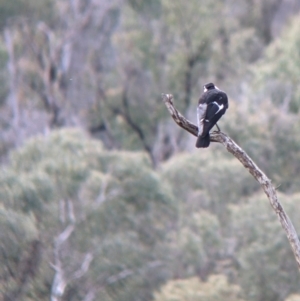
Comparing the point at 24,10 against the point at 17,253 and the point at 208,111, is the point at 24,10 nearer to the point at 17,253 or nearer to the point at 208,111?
the point at 17,253

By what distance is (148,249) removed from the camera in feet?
60.5

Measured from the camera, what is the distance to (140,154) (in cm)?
1958

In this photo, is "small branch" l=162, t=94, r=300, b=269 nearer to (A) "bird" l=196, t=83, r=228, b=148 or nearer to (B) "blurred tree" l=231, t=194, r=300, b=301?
(A) "bird" l=196, t=83, r=228, b=148

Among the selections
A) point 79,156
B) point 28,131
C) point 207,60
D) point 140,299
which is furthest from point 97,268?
point 207,60

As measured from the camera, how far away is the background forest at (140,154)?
55.2ft

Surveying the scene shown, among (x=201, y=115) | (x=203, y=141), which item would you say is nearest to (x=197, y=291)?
(x=201, y=115)

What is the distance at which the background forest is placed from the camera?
16.8 metres

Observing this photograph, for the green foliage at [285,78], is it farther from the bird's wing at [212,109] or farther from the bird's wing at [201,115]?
the bird's wing at [201,115]

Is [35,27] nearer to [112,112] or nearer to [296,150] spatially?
[112,112]

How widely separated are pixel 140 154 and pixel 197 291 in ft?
13.4

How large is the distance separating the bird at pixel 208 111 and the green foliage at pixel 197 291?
26.5 ft

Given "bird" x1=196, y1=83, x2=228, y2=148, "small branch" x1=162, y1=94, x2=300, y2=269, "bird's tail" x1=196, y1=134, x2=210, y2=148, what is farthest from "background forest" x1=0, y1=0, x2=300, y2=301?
"small branch" x1=162, y1=94, x2=300, y2=269

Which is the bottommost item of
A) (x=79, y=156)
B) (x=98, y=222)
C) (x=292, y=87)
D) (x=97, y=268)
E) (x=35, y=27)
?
(x=97, y=268)

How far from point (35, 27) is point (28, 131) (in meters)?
4.10
